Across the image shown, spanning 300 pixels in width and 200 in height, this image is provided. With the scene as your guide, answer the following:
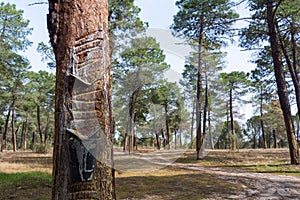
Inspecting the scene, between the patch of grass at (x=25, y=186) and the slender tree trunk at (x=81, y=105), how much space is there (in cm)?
285

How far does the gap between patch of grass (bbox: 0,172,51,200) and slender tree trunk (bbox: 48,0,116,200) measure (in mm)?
2846

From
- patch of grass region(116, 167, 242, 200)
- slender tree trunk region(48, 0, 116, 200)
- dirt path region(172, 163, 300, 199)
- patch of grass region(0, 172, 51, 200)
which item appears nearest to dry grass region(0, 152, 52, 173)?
patch of grass region(0, 172, 51, 200)

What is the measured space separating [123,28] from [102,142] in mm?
9829

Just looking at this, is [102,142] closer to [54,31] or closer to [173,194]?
[54,31]

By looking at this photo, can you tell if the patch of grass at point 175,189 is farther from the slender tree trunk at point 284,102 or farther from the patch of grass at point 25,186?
the slender tree trunk at point 284,102

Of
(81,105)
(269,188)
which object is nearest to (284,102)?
(269,188)

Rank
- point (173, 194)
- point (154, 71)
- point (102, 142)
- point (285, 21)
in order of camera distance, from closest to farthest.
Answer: point (102, 142)
point (173, 194)
point (285, 21)
point (154, 71)

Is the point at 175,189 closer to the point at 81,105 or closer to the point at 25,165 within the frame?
the point at 81,105

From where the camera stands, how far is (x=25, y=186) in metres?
4.43

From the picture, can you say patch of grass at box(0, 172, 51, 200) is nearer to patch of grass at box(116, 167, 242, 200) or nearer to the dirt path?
patch of grass at box(116, 167, 242, 200)

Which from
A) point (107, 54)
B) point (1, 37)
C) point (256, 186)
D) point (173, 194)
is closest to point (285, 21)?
point (256, 186)

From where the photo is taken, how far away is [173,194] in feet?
12.9

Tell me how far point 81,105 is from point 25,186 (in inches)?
160

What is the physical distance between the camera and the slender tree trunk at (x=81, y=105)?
115 cm
